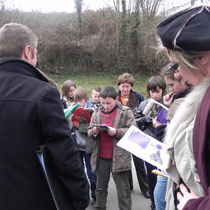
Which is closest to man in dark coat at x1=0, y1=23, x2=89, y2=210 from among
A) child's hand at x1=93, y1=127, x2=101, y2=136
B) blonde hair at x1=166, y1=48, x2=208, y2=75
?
blonde hair at x1=166, y1=48, x2=208, y2=75

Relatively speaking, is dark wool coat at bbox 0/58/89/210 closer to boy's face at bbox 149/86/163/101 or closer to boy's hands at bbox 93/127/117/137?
boy's hands at bbox 93/127/117/137

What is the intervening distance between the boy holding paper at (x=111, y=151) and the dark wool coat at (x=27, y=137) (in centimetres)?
142

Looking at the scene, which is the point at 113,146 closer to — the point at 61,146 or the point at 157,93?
the point at 157,93

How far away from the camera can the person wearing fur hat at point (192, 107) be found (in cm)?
93

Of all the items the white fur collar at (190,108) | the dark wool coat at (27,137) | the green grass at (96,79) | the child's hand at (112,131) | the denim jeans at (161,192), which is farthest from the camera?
the green grass at (96,79)

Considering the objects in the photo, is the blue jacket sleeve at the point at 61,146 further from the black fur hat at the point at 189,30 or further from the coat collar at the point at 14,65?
the black fur hat at the point at 189,30

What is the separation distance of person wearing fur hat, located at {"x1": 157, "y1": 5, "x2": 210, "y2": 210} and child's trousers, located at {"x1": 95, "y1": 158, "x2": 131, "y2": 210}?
1.93 meters

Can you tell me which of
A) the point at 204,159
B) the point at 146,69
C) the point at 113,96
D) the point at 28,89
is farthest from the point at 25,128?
the point at 146,69

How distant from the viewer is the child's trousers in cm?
302

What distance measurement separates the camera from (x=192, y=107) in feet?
3.67

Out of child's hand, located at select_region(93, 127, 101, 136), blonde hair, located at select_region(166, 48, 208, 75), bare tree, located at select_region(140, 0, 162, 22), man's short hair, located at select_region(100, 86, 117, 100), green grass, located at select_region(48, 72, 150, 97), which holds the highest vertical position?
bare tree, located at select_region(140, 0, 162, 22)

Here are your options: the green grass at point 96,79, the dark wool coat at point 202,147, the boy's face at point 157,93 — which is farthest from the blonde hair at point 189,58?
the green grass at point 96,79

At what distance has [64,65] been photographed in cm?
1664

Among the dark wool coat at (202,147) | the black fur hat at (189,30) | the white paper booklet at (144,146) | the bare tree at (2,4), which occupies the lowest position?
the white paper booklet at (144,146)
